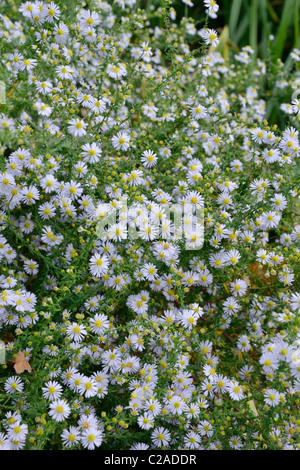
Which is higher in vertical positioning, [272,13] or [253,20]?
[272,13]

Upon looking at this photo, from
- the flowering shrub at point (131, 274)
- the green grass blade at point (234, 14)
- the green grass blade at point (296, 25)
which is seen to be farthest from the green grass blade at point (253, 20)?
the flowering shrub at point (131, 274)

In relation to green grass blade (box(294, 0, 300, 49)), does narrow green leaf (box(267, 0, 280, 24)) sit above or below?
above

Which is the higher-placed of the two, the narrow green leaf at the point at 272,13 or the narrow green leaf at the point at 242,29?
the narrow green leaf at the point at 272,13

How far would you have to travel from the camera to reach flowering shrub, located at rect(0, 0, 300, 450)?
1.64m

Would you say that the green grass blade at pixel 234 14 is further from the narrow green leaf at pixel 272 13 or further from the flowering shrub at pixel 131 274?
the flowering shrub at pixel 131 274

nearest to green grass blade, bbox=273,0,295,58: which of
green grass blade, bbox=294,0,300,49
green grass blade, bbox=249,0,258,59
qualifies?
green grass blade, bbox=294,0,300,49

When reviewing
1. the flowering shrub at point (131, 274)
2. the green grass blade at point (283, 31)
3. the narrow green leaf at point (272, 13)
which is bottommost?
the flowering shrub at point (131, 274)

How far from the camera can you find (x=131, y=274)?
1.84 metres

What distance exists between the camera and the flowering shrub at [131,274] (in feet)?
5.38

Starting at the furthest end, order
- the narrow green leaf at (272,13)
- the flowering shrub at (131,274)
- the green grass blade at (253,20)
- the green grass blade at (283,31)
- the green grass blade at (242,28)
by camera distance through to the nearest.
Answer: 1. the narrow green leaf at (272,13)
2. the green grass blade at (242,28)
3. the green grass blade at (253,20)
4. the green grass blade at (283,31)
5. the flowering shrub at (131,274)

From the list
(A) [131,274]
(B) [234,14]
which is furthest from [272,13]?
(A) [131,274]

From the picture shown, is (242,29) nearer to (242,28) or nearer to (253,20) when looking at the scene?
(242,28)

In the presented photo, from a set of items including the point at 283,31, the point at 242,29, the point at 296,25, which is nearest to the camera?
the point at 283,31

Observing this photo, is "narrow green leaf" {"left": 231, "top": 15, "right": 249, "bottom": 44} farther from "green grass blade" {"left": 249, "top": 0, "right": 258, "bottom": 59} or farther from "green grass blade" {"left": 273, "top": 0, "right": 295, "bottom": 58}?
"green grass blade" {"left": 273, "top": 0, "right": 295, "bottom": 58}
